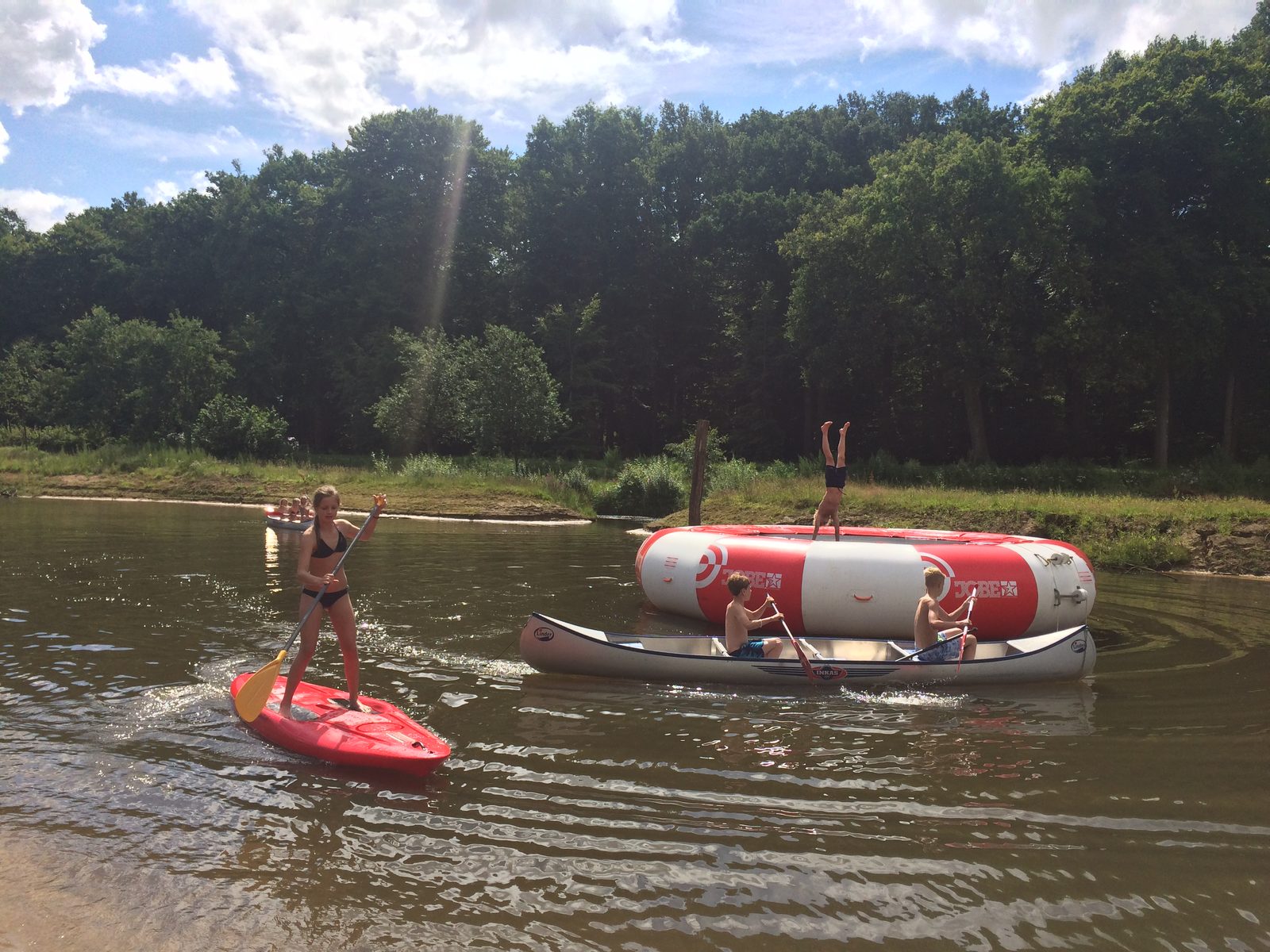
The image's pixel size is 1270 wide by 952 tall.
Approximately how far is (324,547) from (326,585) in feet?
1.07

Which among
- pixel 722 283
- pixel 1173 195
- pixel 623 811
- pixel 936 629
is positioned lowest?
pixel 623 811

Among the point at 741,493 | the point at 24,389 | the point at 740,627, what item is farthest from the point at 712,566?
the point at 24,389

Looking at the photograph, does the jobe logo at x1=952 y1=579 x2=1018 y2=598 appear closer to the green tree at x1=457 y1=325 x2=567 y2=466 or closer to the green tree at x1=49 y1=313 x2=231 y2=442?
the green tree at x1=457 y1=325 x2=567 y2=466

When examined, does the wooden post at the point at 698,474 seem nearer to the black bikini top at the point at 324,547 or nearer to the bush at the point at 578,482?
the bush at the point at 578,482

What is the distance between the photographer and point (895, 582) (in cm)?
1113

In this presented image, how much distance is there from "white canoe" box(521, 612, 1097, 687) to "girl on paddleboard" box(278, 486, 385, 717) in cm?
234

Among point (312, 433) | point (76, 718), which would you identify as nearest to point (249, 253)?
point (312, 433)

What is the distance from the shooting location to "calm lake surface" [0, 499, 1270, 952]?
184 inches

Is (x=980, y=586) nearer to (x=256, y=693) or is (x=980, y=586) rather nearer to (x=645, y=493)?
(x=256, y=693)

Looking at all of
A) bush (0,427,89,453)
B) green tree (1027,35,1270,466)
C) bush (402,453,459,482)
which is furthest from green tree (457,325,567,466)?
bush (0,427,89,453)

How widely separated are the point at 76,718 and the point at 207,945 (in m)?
4.12

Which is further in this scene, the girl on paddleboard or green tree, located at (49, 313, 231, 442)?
green tree, located at (49, 313, 231, 442)

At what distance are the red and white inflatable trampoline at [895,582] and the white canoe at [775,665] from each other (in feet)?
4.81

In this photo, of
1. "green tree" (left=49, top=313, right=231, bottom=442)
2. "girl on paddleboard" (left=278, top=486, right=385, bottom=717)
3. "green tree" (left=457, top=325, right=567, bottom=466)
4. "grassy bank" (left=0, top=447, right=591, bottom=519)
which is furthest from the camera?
"green tree" (left=49, top=313, right=231, bottom=442)
